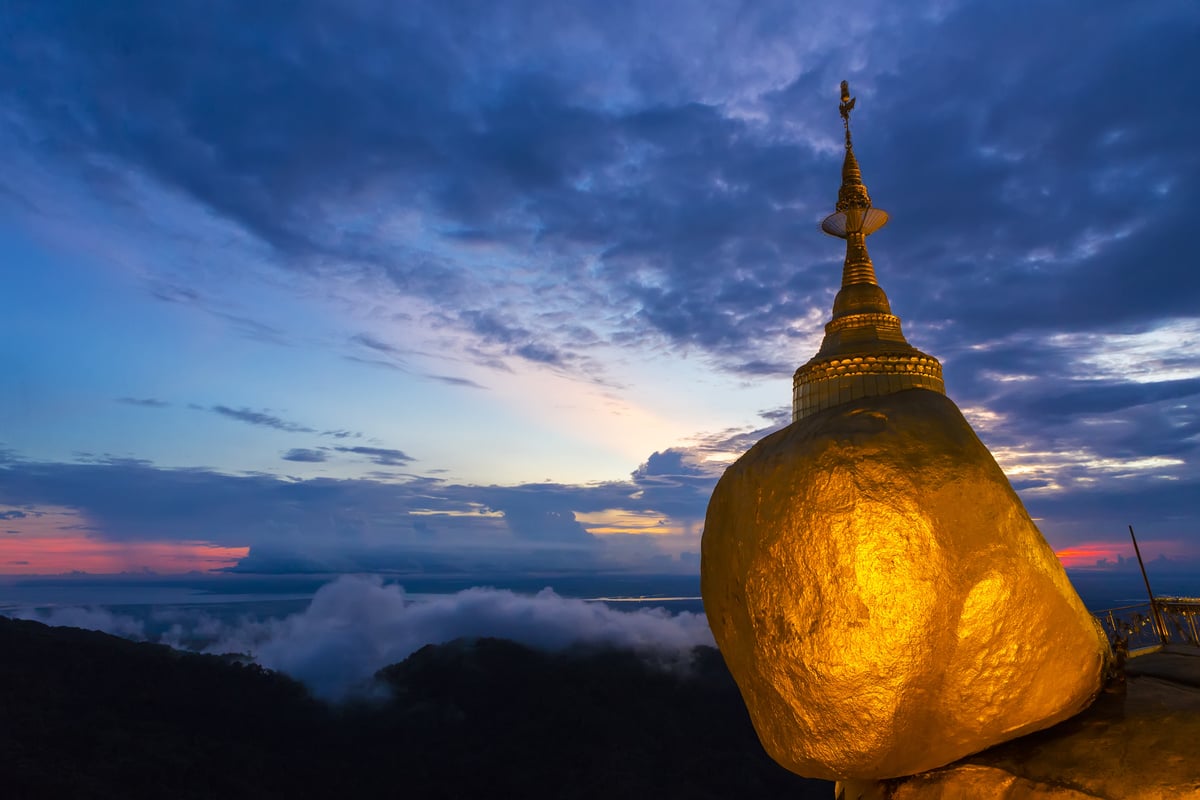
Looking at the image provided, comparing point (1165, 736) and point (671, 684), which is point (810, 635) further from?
point (671, 684)

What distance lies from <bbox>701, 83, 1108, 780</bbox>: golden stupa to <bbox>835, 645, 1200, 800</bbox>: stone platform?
8.8 inches

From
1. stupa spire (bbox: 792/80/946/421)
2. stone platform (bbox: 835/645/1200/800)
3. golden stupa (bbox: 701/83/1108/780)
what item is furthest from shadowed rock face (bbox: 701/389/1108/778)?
stupa spire (bbox: 792/80/946/421)

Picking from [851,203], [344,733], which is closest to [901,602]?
[851,203]

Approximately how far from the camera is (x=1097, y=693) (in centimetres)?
720

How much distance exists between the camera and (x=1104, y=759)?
6.34 meters

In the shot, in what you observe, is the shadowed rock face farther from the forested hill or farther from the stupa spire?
the forested hill

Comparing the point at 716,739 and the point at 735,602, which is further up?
the point at 735,602

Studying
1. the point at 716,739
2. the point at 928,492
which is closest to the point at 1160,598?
the point at 928,492

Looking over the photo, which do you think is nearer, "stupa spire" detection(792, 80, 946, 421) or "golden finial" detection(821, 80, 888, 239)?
"stupa spire" detection(792, 80, 946, 421)

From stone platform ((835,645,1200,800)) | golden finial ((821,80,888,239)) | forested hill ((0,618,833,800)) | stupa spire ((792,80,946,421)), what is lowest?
forested hill ((0,618,833,800))

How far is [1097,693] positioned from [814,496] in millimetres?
3780

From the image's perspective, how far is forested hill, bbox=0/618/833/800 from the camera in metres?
69.9

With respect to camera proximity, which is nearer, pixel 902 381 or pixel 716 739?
pixel 902 381

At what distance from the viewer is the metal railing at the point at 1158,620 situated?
36.3ft
